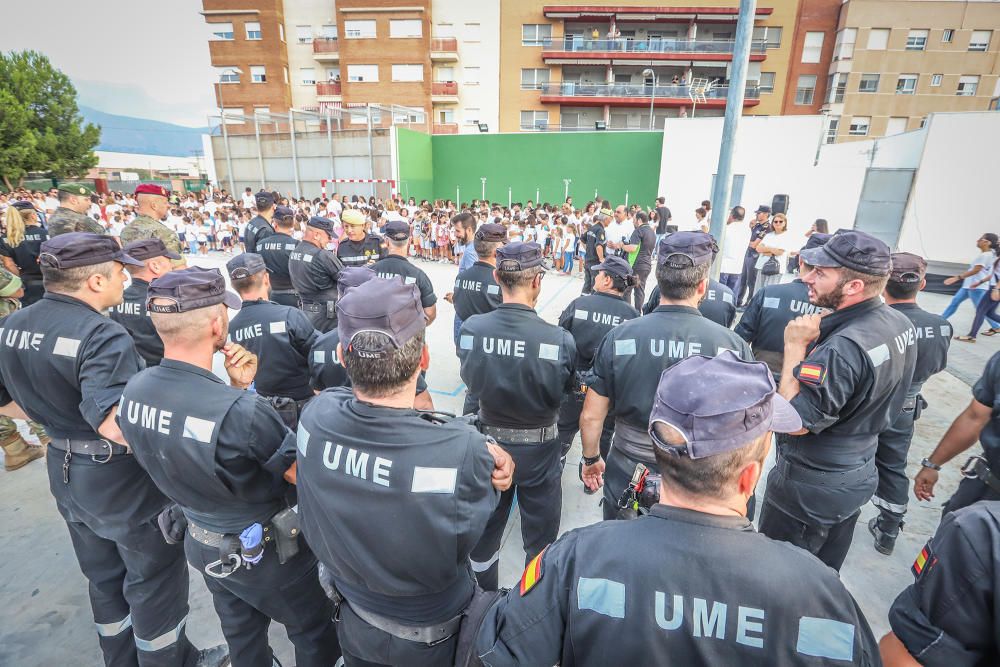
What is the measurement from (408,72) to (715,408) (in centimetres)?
3537

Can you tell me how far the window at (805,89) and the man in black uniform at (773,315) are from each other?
36.4 metres

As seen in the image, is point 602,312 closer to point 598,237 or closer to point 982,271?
point 598,237

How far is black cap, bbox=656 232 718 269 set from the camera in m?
2.71

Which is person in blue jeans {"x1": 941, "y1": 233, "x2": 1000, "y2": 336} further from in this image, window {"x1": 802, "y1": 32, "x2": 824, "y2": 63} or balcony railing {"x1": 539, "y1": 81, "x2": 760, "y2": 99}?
window {"x1": 802, "y1": 32, "x2": 824, "y2": 63}

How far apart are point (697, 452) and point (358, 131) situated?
23.1m

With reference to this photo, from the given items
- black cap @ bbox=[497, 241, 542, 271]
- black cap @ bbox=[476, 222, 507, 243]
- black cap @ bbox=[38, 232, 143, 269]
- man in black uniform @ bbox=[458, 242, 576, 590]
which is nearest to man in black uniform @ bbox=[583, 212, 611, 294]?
black cap @ bbox=[476, 222, 507, 243]

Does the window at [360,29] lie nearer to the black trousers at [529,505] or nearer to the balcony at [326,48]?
the balcony at [326,48]

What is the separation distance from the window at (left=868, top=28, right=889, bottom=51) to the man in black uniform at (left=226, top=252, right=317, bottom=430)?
40671 millimetres

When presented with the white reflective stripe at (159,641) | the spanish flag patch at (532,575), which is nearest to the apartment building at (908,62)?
the spanish flag patch at (532,575)

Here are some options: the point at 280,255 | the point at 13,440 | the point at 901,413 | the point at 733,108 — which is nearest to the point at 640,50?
the point at 733,108

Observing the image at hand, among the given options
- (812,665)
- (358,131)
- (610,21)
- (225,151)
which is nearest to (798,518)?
(812,665)

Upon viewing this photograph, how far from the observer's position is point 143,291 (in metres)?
4.11

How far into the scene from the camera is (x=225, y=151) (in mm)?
22766

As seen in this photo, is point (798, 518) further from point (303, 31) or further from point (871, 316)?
point (303, 31)
